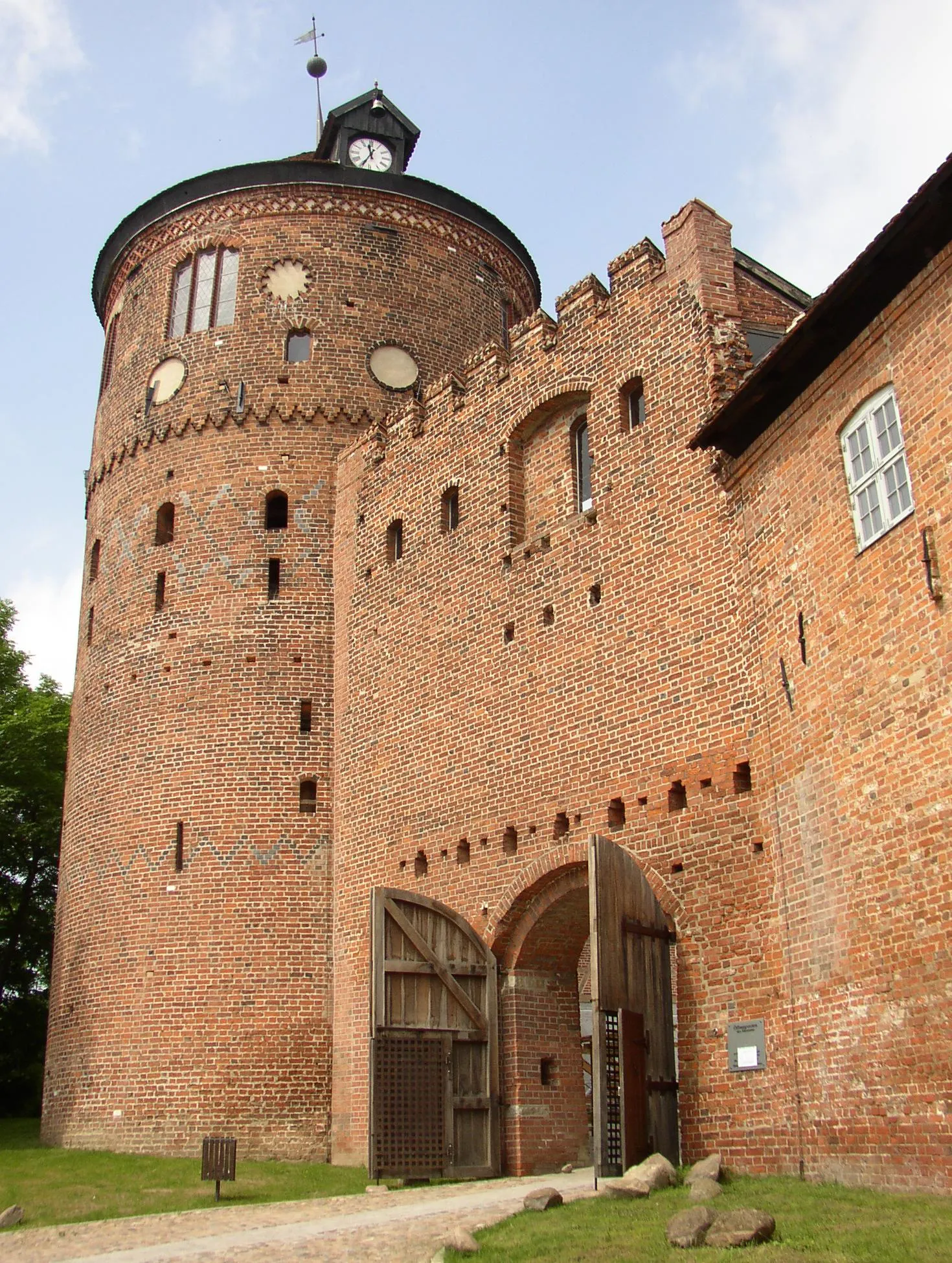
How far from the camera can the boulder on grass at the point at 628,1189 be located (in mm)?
10102

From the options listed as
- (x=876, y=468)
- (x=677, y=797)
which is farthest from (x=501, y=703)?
(x=876, y=468)

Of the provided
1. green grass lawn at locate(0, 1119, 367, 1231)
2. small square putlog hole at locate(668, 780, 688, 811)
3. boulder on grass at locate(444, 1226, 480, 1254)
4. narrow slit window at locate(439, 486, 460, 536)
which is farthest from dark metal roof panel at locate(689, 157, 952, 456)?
green grass lawn at locate(0, 1119, 367, 1231)

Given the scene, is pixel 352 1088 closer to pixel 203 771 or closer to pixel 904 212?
pixel 203 771

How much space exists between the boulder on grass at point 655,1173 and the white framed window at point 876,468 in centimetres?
538

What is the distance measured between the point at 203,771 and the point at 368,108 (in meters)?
12.9

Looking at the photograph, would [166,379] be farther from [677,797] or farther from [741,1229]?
[741,1229]

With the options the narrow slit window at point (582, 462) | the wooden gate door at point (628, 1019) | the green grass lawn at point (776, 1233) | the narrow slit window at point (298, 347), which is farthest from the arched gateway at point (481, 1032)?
the narrow slit window at point (298, 347)

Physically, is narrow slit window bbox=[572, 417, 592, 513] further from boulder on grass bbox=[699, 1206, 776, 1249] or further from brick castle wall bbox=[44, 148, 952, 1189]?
boulder on grass bbox=[699, 1206, 776, 1249]

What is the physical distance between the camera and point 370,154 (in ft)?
77.7

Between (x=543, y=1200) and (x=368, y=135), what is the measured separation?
1945 centimetres

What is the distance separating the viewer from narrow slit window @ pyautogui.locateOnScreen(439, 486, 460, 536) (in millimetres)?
17922

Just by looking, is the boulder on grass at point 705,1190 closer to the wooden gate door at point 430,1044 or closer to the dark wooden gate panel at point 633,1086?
the dark wooden gate panel at point 633,1086

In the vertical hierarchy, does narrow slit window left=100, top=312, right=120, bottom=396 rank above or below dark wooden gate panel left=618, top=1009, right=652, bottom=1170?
above

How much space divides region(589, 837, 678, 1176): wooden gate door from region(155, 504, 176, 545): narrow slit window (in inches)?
441
